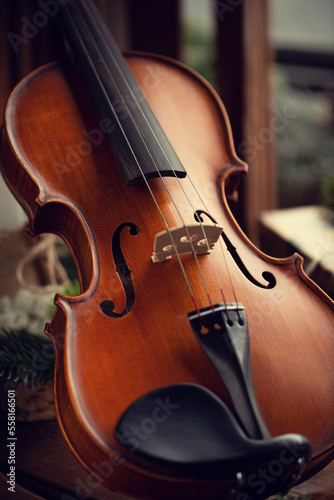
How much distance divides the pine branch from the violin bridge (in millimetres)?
288

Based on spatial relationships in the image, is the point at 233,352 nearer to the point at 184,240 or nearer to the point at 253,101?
the point at 184,240

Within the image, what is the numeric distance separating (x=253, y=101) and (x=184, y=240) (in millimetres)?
875

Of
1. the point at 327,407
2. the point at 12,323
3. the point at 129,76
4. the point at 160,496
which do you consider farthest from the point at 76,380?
the point at 129,76

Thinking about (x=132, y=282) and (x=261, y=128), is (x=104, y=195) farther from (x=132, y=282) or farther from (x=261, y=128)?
(x=261, y=128)

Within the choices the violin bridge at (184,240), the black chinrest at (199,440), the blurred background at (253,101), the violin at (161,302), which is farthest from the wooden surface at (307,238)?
the black chinrest at (199,440)

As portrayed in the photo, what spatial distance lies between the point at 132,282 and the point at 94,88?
41 cm

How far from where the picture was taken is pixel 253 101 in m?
1.33

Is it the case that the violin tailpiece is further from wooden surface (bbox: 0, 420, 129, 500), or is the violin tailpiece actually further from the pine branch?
the pine branch

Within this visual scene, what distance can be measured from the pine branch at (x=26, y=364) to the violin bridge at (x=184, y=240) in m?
0.29

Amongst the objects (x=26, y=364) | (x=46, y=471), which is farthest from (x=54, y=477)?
(x=26, y=364)

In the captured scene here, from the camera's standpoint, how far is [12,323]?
871 mm

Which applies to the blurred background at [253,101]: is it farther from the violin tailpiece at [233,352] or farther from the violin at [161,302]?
the violin tailpiece at [233,352]

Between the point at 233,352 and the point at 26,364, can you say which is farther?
the point at 26,364

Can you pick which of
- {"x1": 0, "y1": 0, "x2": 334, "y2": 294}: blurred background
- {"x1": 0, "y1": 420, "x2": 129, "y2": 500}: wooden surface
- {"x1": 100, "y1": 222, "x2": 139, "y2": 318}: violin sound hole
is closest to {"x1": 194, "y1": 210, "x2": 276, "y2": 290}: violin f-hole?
{"x1": 100, "y1": 222, "x2": 139, "y2": 318}: violin sound hole
